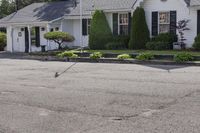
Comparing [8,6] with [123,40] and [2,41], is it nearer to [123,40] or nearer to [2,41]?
[2,41]

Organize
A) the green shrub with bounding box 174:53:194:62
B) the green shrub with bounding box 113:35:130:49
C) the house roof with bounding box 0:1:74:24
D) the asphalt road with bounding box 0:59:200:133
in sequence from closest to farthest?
the asphalt road with bounding box 0:59:200:133
the green shrub with bounding box 174:53:194:62
the green shrub with bounding box 113:35:130:49
the house roof with bounding box 0:1:74:24

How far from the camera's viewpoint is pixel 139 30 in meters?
30.0

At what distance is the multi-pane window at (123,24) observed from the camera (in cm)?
3234

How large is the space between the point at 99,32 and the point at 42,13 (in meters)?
8.42

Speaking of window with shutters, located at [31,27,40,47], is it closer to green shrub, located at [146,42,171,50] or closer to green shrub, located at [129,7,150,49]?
green shrub, located at [129,7,150,49]

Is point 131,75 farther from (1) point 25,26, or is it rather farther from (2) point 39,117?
(1) point 25,26

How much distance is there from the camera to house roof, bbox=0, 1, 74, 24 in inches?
1447

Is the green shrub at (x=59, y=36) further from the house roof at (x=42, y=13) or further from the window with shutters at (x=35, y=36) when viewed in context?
the window with shutters at (x=35, y=36)

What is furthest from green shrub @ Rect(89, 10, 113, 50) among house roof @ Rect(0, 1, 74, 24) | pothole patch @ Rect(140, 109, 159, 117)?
pothole patch @ Rect(140, 109, 159, 117)

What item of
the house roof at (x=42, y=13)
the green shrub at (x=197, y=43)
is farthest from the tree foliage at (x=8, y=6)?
the green shrub at (x=197, y=43)

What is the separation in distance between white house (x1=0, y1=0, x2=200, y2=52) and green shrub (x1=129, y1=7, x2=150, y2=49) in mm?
632

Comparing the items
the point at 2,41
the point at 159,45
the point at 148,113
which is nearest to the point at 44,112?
the point at 148,113

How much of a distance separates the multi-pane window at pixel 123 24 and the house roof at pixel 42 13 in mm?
5936

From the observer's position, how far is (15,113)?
33.6ft
